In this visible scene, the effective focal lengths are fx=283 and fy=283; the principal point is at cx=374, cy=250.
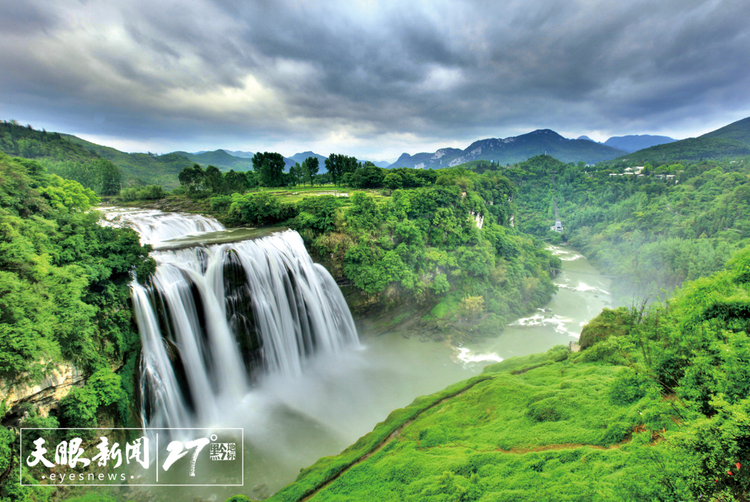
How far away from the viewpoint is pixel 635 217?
178 feet

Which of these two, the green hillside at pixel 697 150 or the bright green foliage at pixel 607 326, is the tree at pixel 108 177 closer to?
the bright green foliage at pixel 607 326

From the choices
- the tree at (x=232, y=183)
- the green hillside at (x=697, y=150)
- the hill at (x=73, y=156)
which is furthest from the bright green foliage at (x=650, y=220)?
the hill at (x=73, y=156)

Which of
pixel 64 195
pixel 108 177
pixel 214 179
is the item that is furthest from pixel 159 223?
pixel 108 177

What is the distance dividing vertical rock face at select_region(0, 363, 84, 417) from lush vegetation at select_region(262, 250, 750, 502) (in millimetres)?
7918

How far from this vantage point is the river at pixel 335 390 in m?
12.2

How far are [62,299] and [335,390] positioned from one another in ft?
42.4

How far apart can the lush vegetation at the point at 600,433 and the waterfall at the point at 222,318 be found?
7.73m

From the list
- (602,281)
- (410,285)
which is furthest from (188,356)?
(602,281)

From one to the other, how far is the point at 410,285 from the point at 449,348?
240 inches

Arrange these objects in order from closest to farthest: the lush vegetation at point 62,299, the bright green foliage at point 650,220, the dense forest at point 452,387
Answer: the dense forest at point 452,387 → the lush vegetation at point 62,299 → the bright green foliage at point 650,220

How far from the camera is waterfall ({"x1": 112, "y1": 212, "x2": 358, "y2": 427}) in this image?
Result: 42.5ft

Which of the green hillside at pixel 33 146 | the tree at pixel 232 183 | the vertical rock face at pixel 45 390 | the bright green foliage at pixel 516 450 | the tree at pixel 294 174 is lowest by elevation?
the bright green foliage at pixel 516 450

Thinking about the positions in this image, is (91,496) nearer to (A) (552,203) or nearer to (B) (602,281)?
(B) (602,281)

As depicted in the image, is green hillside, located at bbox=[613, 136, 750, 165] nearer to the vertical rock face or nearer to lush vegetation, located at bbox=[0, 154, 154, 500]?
lush vegetation, located at bbox=[0, 154, 154, 500]
